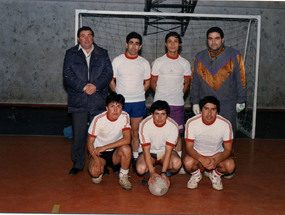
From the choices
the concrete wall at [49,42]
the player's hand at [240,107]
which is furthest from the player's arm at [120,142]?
the concrete wall at [49,42]

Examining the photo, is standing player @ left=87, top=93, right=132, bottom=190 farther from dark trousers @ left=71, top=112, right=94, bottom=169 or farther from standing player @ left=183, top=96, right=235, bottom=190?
standing player @ left=183, top=96, right=235, bottom=190

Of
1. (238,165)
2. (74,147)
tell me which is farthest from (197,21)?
(74,147)

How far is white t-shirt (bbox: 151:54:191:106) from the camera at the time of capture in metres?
3.94

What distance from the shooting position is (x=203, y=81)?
12.4 feet

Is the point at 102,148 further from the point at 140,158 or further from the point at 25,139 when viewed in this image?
the point at 25,139

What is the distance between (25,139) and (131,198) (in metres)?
2.93

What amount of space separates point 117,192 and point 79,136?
2.89 feet

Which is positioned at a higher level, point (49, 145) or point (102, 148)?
point (102, 148)

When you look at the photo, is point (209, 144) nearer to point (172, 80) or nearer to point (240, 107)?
point (240, 107)

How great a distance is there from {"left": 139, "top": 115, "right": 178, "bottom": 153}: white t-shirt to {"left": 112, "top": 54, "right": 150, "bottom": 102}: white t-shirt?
0.58m

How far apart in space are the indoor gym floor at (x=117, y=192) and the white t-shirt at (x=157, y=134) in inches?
18.9

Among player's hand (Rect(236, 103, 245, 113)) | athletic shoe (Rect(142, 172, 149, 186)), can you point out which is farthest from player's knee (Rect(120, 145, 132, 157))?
player's hand (Rect(236, 103, 245, 113))

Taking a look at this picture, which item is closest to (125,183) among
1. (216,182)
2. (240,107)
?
(216,182)

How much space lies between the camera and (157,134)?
11.1 ft
